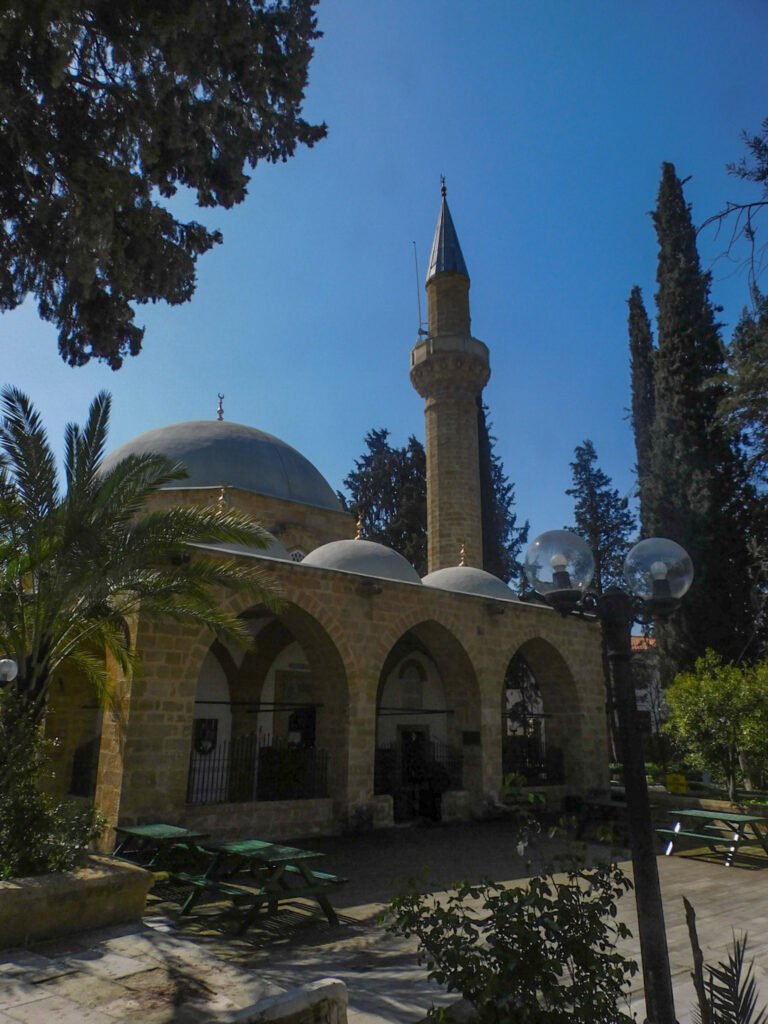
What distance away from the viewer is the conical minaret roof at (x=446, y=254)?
1788 centimetres

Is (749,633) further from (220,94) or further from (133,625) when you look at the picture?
(220,94)

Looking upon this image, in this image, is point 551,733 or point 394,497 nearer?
point 551,733

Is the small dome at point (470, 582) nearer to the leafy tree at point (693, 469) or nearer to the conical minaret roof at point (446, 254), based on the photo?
the leafy tree at point (693, 469)

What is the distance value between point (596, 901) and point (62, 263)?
4962 mm

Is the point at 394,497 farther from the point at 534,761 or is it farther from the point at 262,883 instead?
the point at 262,883

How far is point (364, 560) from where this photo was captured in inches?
456

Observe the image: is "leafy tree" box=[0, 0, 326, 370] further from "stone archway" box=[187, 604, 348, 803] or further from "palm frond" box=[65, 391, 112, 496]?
"stone archway" box=[187, 604, 348, 803]

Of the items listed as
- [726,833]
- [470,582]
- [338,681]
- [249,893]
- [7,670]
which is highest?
[470,582]

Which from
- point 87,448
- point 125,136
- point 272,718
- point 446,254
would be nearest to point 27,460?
point 87,448

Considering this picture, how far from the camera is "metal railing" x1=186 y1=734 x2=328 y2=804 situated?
9.41m

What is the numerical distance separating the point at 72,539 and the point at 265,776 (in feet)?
17.7

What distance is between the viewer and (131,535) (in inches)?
248

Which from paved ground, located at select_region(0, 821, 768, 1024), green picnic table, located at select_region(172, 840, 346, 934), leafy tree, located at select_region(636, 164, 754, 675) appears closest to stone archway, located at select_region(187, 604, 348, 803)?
paved ground, located at select_region(0, 821, 768, 1024)

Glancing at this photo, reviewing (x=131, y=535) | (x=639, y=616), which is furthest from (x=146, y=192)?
(x=639, y=616)
